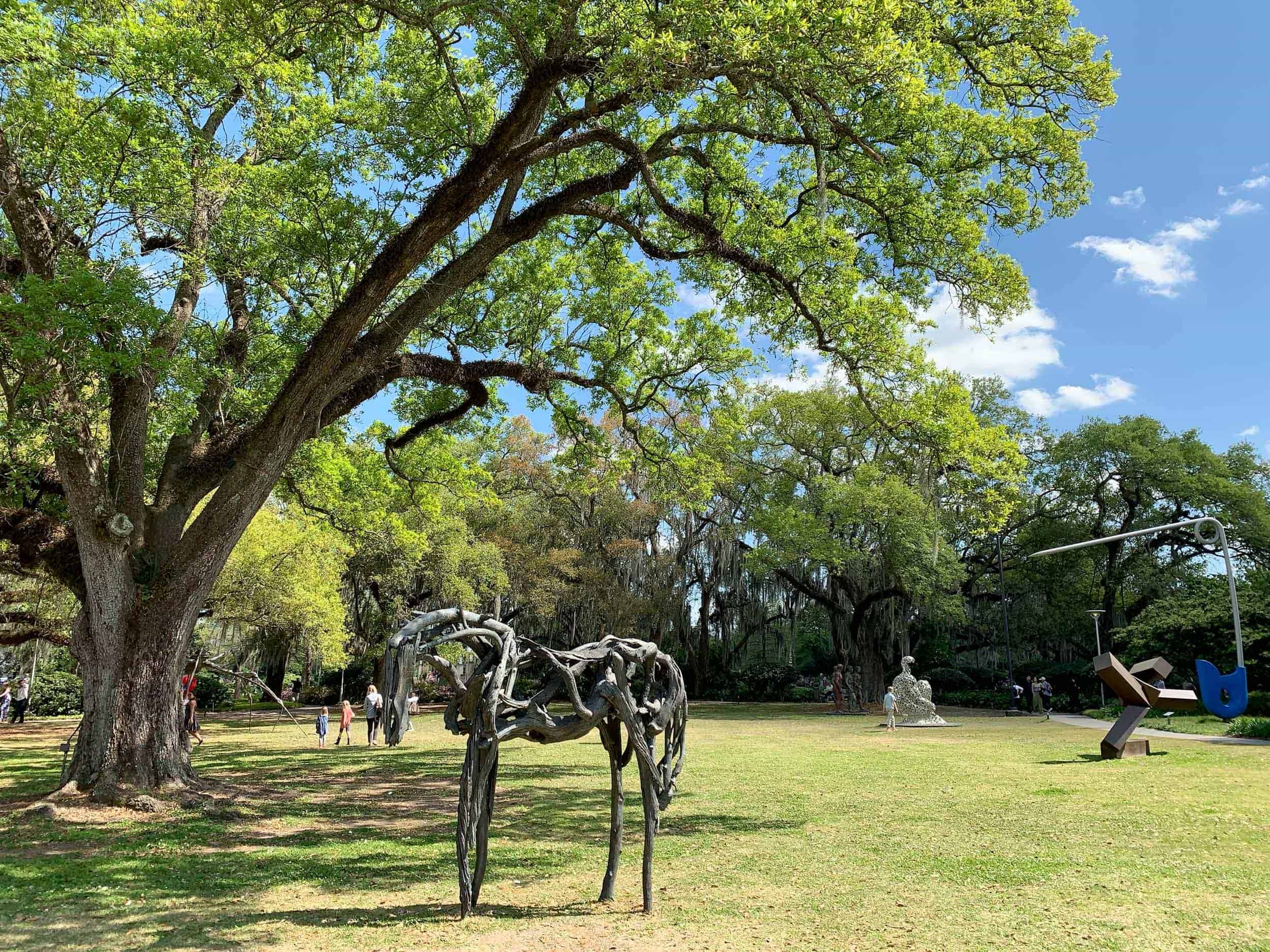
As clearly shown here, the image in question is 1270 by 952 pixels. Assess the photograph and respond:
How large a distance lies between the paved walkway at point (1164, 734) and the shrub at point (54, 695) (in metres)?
32.4

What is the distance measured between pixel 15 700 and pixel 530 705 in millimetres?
25695

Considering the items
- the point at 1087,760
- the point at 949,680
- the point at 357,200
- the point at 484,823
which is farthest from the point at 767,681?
the point at 484,823

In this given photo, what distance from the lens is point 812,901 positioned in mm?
5945

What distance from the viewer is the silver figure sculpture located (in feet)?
76.2

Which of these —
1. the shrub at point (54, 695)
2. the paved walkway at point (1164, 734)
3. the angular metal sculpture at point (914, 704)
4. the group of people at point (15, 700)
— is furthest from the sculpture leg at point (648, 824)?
the shrub at point (54, 695)

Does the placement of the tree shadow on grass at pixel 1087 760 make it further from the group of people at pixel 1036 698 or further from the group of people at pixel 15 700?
the group of people at pixel 15 700

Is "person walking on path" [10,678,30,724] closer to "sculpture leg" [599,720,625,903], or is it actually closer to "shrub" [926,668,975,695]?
"sculpture leg" [599,720,625,903]

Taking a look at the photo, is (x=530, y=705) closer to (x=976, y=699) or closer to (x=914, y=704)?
(x=914, y=704)

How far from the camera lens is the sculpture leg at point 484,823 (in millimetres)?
5414

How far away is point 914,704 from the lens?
76.9 ft

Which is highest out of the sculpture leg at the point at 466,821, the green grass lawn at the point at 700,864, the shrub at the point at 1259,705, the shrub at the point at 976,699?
the sculpture leg at the point at 466,821

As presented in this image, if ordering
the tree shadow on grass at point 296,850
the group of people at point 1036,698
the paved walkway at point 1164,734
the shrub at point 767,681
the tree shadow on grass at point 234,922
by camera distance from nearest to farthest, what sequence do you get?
the tree shadow on grass at point 234,922 → the tree shadow on grass at point 296,850 → the paved walkway at point 1164,734 → the group of people at point 1036,698 → the shrub at point 767,681

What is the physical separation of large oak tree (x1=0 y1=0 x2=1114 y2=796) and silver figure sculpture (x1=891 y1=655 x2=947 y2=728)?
15.5m

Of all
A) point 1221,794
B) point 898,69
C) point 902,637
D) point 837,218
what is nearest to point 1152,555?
point 902,637
